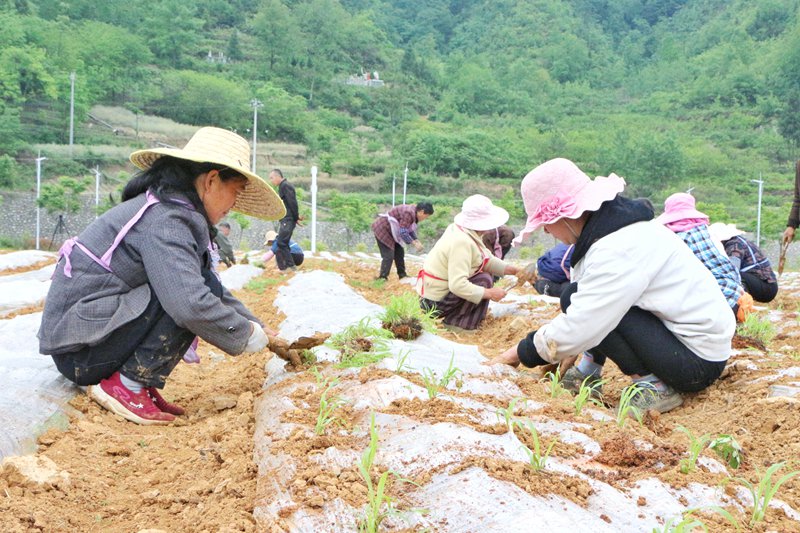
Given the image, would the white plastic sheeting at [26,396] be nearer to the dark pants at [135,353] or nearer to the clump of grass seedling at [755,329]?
the dark pants at [135,353]

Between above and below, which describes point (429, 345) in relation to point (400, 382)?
below

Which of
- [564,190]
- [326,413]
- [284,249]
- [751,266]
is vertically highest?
[564,190]

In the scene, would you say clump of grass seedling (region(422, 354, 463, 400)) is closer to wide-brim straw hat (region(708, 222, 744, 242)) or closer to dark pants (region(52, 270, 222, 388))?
dark pants (region(52, 270, 222, 388))

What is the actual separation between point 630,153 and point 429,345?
145 feet

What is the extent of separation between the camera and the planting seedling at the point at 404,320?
400 centimetres

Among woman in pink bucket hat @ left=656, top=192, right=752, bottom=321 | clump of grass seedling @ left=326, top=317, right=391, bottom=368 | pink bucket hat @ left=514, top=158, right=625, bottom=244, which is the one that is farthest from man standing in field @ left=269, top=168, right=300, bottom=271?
pink bucket hat @ left=514, top=158, right=625, bottom=244

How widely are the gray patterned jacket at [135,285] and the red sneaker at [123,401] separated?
0.22 metres

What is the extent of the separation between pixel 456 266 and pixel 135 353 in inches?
111

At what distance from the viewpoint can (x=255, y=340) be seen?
299 centimetres

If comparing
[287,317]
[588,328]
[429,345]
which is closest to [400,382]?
[588,328]

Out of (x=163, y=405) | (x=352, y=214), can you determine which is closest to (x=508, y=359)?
(x=163, y=405)

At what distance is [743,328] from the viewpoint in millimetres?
4613

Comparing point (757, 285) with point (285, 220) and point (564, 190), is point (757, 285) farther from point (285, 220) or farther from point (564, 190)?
point (285, 220)

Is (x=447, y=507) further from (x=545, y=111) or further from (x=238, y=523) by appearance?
(x=545, y=111)
